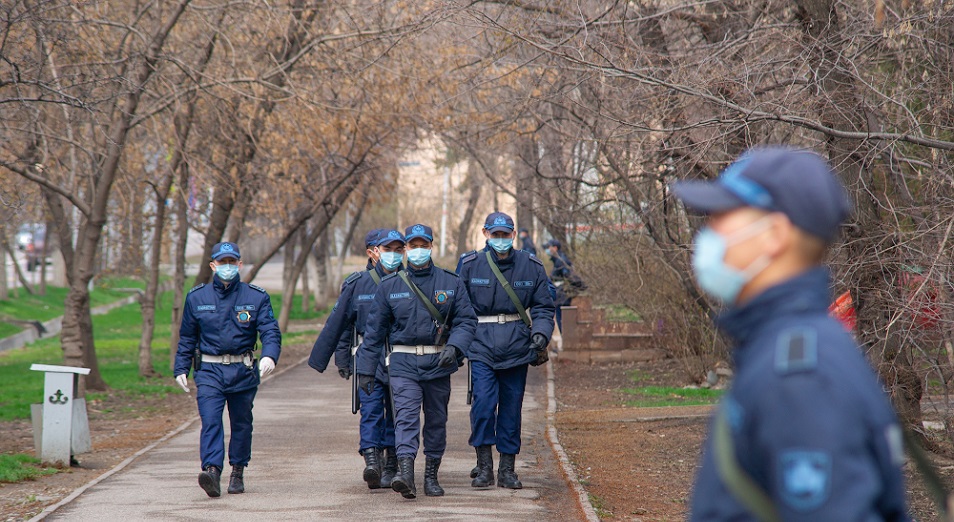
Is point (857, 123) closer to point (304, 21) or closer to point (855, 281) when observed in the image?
point (855, 281)

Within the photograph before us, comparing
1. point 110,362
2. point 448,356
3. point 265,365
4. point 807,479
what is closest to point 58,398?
point 265,365

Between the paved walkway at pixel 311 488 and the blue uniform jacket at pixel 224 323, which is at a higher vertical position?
the blue uniform jacket at pixel 224 323

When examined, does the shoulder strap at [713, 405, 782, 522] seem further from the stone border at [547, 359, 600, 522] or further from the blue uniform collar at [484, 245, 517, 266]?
the blue uniform collar at [484, 245, 517, 266]

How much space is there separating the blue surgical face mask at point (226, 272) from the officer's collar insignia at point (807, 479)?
7265 millimetres

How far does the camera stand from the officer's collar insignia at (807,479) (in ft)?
7.36

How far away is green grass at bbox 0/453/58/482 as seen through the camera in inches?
393

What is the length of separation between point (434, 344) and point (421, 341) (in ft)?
0.35

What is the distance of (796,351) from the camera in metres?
2.34

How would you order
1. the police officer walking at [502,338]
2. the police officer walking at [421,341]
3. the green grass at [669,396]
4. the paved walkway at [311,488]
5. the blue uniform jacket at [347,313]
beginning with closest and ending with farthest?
the paved walkway at [311,488] → the police officer walking at [421,341] → the police officer walking at [502,338] → the blue uniform jacket at [347,313] → the green grass at [669,396]

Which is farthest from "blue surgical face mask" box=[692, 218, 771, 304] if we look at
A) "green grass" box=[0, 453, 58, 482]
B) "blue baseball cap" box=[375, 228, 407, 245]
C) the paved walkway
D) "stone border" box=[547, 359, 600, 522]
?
"green grass" box=[0, 453, 58, 482]

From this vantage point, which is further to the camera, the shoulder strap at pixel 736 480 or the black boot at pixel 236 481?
the black boot at pixel 236 481

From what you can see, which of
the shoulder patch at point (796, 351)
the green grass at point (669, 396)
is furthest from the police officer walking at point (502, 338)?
the shoulder patch at point (796, 351)

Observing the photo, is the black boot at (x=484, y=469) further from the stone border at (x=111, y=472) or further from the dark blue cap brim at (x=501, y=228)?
the stone border at (x=111, y=472)

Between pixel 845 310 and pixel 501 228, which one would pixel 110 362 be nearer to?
pixel 501 228
